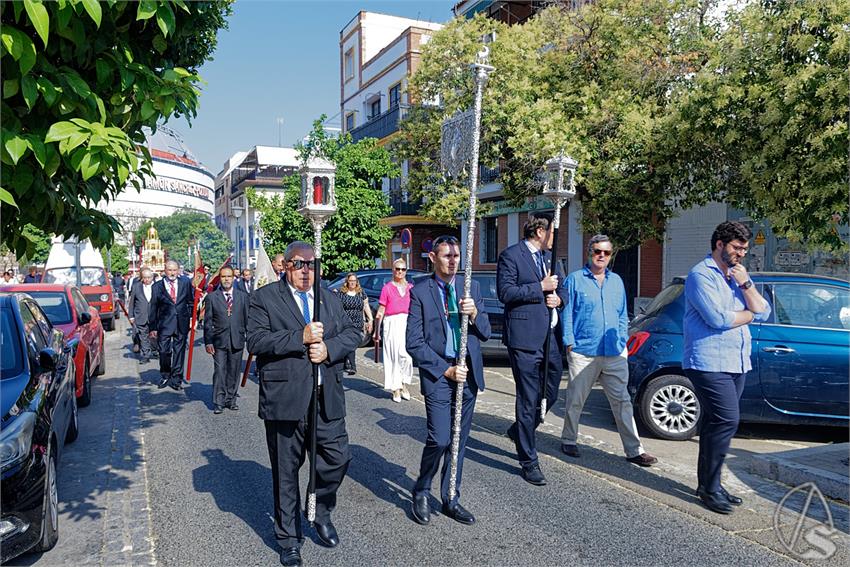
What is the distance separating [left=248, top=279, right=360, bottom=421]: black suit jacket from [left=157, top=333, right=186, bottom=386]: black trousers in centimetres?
682

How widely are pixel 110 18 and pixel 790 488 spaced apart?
563 centimetres

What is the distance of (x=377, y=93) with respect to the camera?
3438cm

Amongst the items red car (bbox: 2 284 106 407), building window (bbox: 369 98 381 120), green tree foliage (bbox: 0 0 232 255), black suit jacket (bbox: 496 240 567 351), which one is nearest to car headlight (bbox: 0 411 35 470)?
green tree foliage (bbox: 0 0 232 255)

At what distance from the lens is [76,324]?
32.3ft

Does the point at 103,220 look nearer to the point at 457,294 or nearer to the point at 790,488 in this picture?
the point at 457,294

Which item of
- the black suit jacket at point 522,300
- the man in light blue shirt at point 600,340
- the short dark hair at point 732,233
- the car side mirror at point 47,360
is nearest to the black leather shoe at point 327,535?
the black suit jacket at point 522,300

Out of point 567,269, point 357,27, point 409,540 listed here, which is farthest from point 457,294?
point 357,27

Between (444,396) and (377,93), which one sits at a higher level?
(377,93)

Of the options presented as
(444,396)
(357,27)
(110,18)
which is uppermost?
(357,27)

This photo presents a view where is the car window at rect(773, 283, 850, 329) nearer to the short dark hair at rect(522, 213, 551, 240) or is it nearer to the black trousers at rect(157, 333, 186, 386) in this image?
the short dark hair at rect(522, 213, 551, 240)

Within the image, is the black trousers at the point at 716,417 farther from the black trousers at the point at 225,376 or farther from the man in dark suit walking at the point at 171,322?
the man in dark suit walking at the point at 171,322

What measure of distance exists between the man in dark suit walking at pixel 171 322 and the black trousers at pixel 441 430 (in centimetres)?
682

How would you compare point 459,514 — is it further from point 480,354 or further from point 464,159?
point 464,159

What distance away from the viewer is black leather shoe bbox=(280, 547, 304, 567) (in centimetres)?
398
